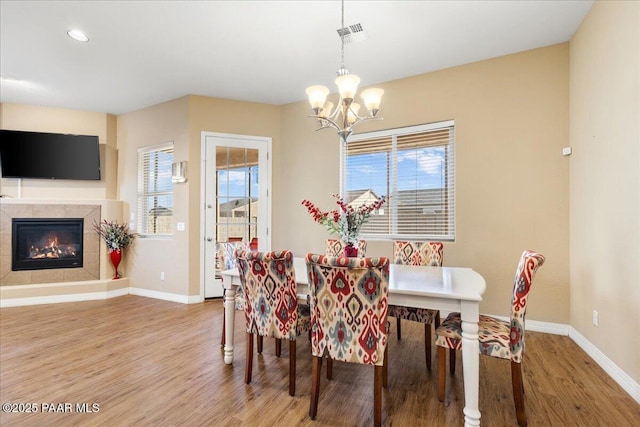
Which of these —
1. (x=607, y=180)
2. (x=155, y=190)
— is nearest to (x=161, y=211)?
(x=155, y=190)

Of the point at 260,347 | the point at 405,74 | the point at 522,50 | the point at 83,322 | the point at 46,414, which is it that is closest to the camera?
the point at 46,414

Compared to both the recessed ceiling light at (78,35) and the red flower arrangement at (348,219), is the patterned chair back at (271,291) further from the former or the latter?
the recessed ceiling light at (78,35)

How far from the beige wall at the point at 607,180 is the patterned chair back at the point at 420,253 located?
122cm

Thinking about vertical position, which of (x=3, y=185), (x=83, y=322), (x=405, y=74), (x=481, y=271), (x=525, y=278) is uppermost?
(x=405, y=74)

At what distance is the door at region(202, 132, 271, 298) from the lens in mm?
4793

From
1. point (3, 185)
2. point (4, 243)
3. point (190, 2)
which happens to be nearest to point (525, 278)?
point (190, 2)

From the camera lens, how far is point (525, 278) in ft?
5.91

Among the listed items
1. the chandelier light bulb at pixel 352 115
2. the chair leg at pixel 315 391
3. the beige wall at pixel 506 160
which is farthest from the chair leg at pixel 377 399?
the beige wall at pixel 506 160

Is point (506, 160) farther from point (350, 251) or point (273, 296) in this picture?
point (273, 296)

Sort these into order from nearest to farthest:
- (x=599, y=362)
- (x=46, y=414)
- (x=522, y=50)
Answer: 1. (x=46, y=414)
2. (x=599, y=362)
3. (x=522, y=50)

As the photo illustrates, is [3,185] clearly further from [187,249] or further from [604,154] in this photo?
[604,154]

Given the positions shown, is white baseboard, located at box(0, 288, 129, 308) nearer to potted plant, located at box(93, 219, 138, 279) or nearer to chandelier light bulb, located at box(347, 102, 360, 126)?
potted plant, located at box(93, 219, 138, 279)

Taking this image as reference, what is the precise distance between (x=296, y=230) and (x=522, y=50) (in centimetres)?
349

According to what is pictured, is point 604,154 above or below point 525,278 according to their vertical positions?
above
